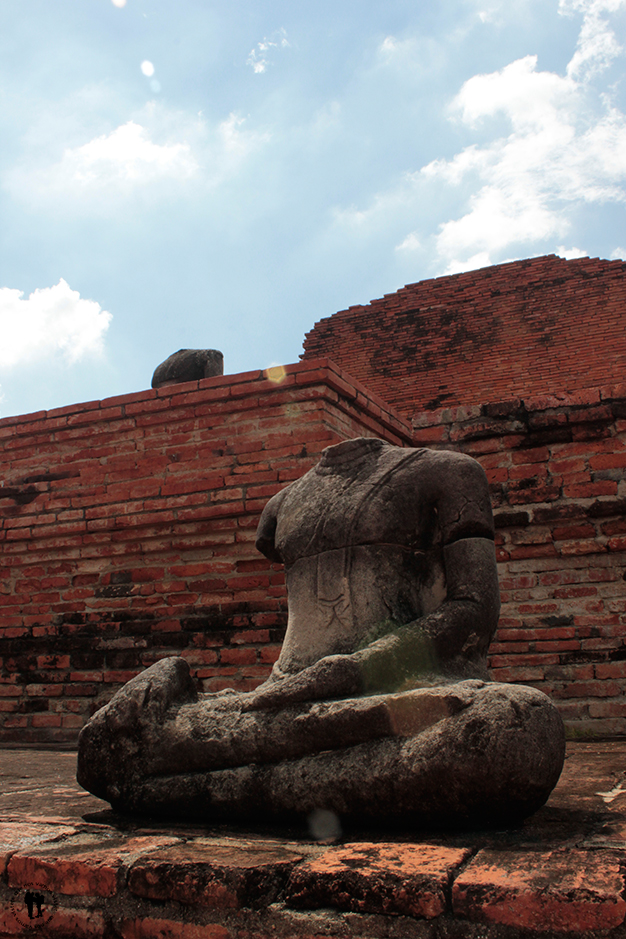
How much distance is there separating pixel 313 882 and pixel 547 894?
429 millimetres

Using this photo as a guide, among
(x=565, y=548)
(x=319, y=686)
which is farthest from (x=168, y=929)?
(x=565, y=548)

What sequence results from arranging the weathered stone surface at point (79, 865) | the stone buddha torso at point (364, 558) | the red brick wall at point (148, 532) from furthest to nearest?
the red brick wall at point (148, 532), the stone buddha torso at point (364, 558), the weathered stone surface at point (79, 865)

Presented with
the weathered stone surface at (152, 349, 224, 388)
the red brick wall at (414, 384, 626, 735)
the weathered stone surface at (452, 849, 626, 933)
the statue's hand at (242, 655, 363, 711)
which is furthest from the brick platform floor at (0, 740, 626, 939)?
the weathered stone surface at (152, 349, 224, 388)

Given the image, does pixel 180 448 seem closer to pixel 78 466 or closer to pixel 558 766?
pixel 78 466

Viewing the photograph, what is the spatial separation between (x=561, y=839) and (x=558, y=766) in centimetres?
22

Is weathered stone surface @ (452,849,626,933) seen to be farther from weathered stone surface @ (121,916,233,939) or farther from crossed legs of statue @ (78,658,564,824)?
weathered stone surface @ (121,916,233,939)

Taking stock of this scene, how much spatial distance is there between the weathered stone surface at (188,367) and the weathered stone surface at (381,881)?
4.56 meters

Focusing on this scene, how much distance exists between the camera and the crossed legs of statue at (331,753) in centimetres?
161

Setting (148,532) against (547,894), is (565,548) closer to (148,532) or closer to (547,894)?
(148,532)

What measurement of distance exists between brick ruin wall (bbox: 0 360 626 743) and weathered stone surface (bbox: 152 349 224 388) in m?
0.73

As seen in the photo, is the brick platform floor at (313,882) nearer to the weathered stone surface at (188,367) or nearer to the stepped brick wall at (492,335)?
the weathered stone surface at (188,367)

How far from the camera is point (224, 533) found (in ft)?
15.0

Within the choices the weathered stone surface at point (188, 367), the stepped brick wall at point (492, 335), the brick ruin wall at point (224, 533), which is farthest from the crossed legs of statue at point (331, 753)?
the stepped brick wall at point (492, 335)

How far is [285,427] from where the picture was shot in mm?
4516
